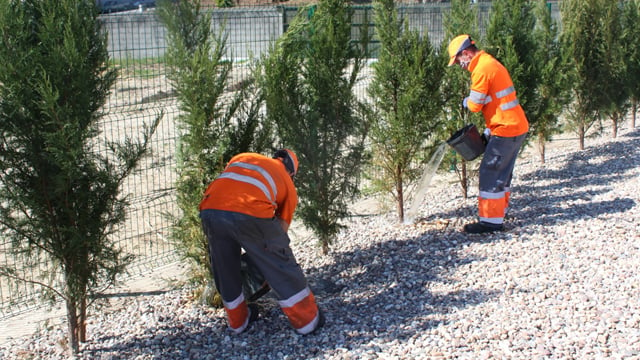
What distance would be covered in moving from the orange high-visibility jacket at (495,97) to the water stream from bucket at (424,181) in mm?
880

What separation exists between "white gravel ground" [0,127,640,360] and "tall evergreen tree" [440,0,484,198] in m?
1.17

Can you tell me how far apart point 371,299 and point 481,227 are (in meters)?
1.92

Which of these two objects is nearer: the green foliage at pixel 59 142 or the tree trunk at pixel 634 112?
the green foliage at pixel 59 142

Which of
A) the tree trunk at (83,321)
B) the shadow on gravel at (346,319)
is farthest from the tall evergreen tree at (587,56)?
the tree trunk at (83,321)

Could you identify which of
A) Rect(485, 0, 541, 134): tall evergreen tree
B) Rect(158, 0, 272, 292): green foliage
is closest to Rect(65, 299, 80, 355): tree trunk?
Rect(158, 0, 272, 292): green foliage

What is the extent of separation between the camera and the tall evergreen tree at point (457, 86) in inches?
307

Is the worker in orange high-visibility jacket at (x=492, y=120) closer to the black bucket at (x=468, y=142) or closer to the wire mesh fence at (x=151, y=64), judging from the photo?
the black bucket at (x=468, y=142)

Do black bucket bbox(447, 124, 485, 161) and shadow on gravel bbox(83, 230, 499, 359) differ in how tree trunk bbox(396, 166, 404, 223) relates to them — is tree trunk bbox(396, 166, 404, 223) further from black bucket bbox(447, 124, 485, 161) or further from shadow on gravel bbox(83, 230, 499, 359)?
shadow on gravel bbox(83, 230, 499, 359)

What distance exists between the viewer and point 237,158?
475cm

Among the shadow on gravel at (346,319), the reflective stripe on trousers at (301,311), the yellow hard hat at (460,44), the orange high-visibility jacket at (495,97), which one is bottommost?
the shadow on gravel at (346,319)

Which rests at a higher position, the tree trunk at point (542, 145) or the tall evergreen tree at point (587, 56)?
the tall evergreen tree at point (587, 56)

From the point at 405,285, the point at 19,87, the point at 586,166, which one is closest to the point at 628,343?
the point at 405,285

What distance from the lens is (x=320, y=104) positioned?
19.9 ft

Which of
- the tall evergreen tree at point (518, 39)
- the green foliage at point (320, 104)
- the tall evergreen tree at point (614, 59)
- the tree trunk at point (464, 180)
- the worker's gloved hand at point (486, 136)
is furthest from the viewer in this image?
the tall evergreen tree at point (614, 59)
